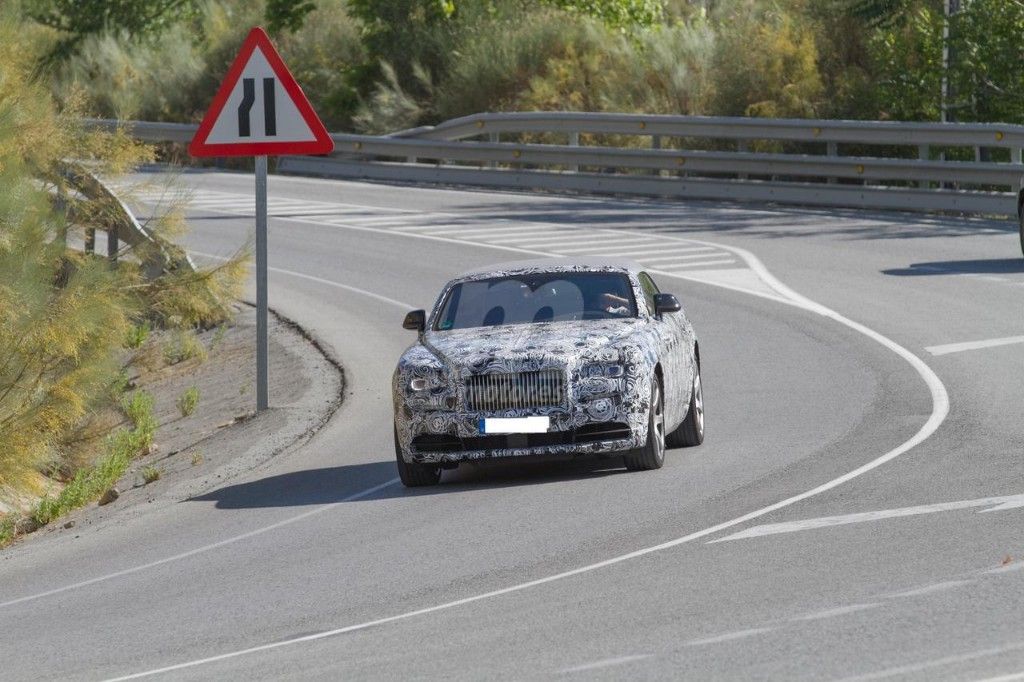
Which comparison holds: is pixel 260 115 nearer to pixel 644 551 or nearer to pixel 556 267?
pixel 556 267

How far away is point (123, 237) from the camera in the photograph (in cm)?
1964

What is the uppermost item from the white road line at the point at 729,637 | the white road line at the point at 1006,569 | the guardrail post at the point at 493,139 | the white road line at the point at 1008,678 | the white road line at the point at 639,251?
the guardrail post at the point at 493,139

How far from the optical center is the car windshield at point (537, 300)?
12.9 meters

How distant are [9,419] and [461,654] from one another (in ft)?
21.5

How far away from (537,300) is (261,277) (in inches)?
126

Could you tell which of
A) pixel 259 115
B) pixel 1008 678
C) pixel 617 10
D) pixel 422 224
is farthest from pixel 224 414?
pixel 617 10

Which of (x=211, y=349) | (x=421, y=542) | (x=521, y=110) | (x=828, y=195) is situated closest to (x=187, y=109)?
(x=521, y=110)

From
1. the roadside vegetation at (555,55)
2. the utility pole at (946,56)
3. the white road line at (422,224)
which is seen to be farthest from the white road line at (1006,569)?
the utility pole at (946,56)

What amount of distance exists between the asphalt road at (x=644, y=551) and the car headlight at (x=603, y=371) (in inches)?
28.5

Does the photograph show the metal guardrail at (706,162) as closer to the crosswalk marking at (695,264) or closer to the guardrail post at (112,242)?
the crosswalk marking at (695,264)

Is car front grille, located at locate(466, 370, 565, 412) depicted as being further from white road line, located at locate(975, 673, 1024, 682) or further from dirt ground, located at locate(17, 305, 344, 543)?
white road line, located at locate(975, 673, 1024, 682)

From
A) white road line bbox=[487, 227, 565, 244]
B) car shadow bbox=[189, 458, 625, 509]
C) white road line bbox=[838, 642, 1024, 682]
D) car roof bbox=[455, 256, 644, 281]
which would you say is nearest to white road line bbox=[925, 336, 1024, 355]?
car roof bbox=[455, 256, 644, 281]

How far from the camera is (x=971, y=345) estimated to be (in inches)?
667

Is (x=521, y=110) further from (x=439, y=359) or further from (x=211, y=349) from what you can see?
(x=439, y=359)
